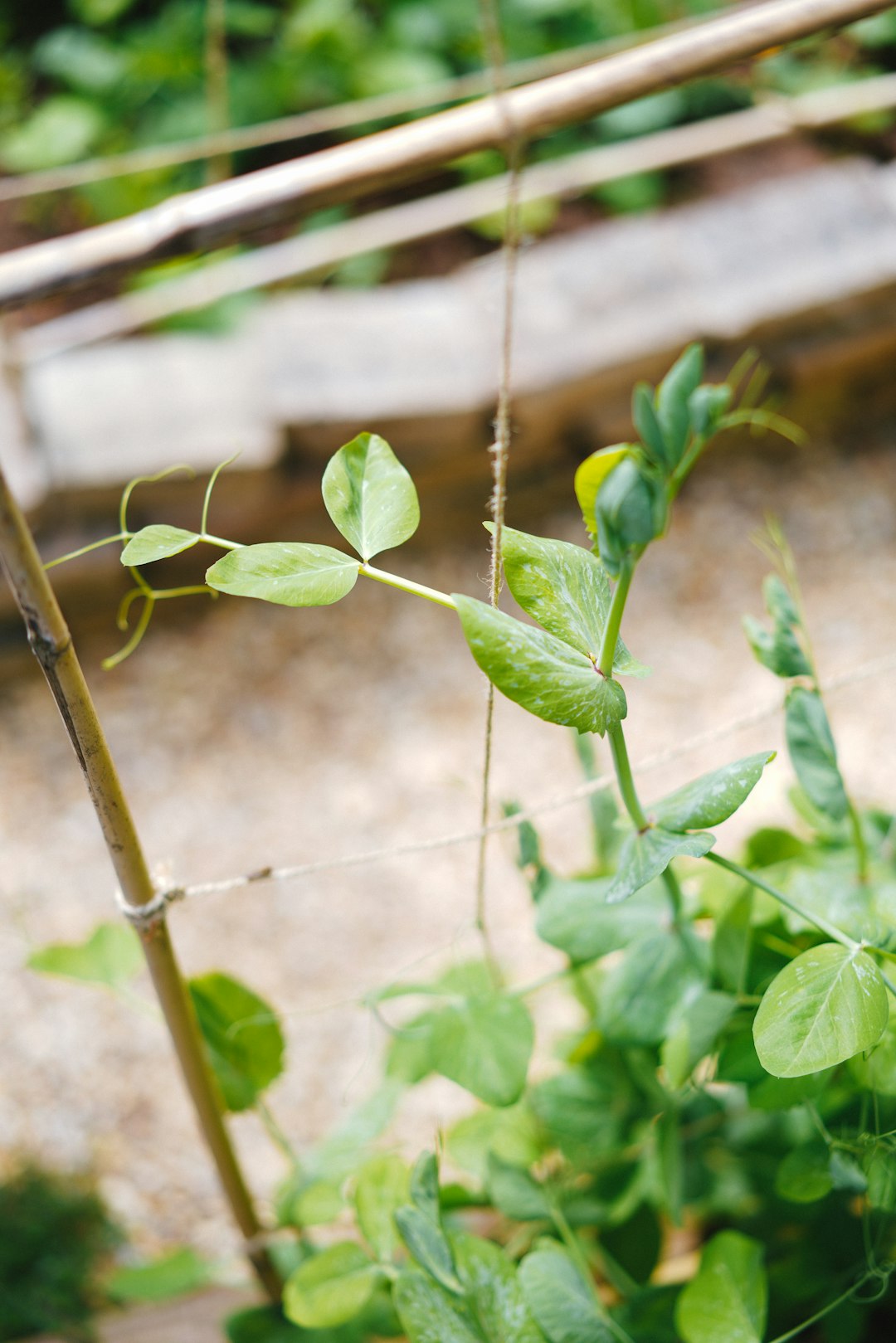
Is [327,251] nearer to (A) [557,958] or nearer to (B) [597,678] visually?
(A) [557,958]

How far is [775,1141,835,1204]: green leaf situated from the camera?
53cm

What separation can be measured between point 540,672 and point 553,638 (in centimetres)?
2

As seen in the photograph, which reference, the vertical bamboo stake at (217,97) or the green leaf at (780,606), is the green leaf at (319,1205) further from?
the vertical bamboo stake at (217,97)

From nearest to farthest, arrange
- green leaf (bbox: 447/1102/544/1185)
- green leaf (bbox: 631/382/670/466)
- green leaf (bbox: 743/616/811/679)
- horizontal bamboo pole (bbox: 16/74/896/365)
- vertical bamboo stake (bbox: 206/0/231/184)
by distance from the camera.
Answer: green leaf (bbox: 631/382/670/466) → green leaf (bbox: 743/616/811/679) → green leaf (bbox: 447/1102/544/1185) → horizontal bamboo pole (bbox: 16/74/896/365) → vertical bamboo stake (bbox: 206/0/231/184)

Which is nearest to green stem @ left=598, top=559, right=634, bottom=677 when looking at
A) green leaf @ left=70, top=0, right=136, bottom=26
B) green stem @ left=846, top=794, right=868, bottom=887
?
green stem @ left=846, top=794, right=868, bottom=887

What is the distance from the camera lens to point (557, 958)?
1280 millimetres

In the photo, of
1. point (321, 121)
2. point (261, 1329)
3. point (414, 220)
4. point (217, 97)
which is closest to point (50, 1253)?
→ point (261, 1329)

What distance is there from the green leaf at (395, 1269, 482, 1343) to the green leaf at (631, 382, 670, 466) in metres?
0.41

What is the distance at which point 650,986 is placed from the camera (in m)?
0.57

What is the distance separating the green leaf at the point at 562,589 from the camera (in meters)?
0.42

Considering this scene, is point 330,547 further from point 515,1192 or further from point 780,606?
point 515,1192

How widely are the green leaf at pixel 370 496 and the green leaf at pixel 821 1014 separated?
0.25m

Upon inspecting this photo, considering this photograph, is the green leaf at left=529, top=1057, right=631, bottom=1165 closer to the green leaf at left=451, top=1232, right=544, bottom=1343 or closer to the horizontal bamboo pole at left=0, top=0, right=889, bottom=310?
the green leaf at left=451, top=1232, right=544, bottom=1343

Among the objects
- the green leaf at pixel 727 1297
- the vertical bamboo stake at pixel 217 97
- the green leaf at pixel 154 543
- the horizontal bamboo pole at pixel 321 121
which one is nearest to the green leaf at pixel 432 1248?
the green leaf at pixel 727 1297
